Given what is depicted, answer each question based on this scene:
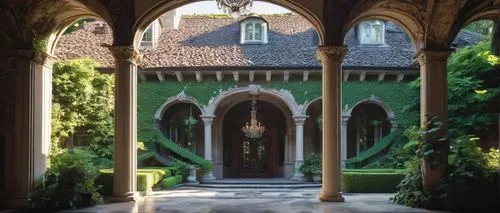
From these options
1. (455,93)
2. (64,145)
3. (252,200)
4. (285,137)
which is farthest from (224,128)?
(252,200)

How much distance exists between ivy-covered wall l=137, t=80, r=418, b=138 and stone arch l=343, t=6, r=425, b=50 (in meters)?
11.3

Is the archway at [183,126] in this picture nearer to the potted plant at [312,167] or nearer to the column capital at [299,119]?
the column capital at [299,119]

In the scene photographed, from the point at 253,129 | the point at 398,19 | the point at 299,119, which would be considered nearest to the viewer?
the point at 398,19

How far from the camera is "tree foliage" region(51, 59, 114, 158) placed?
20422 mm

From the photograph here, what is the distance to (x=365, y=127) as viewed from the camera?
26094mm

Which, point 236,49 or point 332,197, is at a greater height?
point 236,49

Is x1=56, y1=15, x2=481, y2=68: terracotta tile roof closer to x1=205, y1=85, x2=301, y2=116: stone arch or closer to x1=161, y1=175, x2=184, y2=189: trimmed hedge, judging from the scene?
x1=205, y1=85, x2=301, y2=116: stone arch

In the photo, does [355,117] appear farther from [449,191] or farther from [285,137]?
[449,191]

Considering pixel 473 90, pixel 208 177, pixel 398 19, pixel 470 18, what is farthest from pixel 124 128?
pixel 473 90

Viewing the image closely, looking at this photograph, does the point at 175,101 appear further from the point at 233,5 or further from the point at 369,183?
the point at 233,5

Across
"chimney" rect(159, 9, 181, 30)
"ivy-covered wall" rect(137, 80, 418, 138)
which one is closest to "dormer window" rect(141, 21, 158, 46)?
"chimney" rect(159, 9, 181, 30)

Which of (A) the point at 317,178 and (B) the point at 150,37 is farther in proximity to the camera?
(B) the point at 150,37

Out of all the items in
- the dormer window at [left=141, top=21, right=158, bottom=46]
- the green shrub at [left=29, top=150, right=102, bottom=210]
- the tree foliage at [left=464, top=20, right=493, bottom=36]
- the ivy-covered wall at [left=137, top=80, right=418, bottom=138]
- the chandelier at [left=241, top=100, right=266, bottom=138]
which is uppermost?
the tree foliage at [left=464, top=20, right=493, bottom=36]

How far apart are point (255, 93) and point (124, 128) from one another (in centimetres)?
1277
